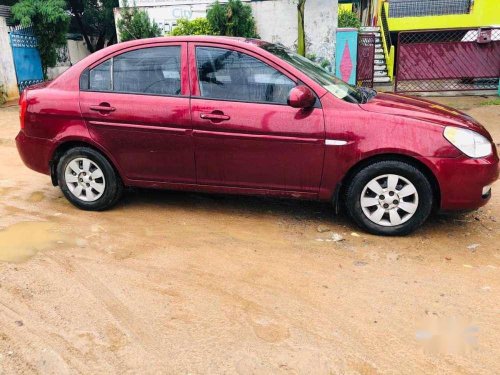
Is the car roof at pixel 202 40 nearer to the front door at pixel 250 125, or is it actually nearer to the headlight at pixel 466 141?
the front door at pixel 250 125

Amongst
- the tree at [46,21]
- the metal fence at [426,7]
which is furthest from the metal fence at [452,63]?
the tree at [46,21]

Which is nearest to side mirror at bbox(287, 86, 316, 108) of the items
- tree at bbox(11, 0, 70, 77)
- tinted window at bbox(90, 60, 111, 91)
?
tinted window at bbox(90, 60, 111, 91)

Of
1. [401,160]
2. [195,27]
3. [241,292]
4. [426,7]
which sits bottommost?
[241,292]

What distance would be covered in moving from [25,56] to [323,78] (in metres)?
13.0

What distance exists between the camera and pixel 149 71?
4.41 meters

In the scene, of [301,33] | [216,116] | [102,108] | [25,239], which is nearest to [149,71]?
[102,108]

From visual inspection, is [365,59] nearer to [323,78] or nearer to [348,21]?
[348,21]

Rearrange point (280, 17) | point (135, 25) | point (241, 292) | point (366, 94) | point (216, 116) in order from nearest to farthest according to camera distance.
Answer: point (241, 292) < point (216, 116) < point (366, 94) < point (280, 17) < point (135, 25)

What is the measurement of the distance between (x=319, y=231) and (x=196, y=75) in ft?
5.96

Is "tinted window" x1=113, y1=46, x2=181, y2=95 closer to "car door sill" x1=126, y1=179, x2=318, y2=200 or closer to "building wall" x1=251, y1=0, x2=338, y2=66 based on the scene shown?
"car door sill" x1=126, y1=179, x2=318, y2=200

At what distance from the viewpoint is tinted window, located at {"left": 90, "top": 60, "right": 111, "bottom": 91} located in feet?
14.8

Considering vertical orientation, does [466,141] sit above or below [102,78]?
below

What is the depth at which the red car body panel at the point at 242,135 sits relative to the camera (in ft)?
12.8

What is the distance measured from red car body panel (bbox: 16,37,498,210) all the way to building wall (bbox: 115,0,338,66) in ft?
32.9
